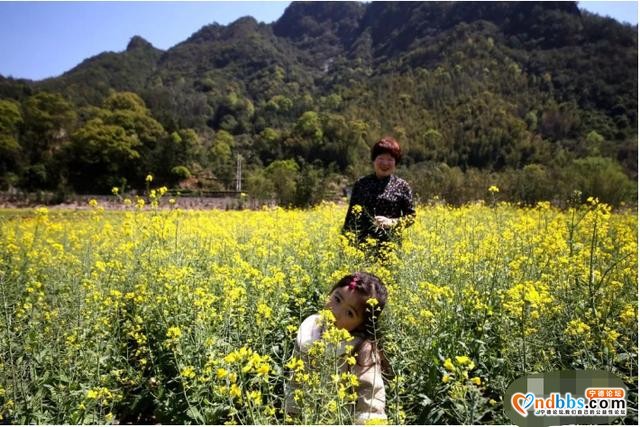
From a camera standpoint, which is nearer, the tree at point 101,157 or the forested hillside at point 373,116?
the forested hillside at point 373,116

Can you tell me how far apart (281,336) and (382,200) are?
1647mm

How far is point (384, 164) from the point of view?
3672 mm

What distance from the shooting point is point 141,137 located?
43.2m

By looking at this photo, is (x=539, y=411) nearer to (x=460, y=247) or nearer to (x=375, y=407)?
(x=375, y=407)

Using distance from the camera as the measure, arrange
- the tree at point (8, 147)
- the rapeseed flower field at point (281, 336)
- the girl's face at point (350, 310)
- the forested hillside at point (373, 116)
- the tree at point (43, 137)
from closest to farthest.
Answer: the rapeseed flower field at point (281, 336)
the girl's face at point (350, 310)
the forested hillside at point (373, 116)
the tree at point (8, 147)
the tree at point (43, 137)

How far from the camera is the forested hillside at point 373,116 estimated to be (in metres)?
25.5

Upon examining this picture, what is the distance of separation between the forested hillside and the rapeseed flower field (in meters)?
7.05

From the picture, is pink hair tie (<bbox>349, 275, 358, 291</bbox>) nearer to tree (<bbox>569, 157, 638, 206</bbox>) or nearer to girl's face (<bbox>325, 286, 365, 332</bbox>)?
girl's face (<bbox>325, 286, 365, 332</bbox>)

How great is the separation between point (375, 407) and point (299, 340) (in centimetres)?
51

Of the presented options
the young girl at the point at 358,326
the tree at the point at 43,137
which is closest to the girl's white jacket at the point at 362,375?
the young girl at the point at 358,326

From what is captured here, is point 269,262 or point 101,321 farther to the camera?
point 269,262

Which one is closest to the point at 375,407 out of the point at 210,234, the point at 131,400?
the point at 131,400

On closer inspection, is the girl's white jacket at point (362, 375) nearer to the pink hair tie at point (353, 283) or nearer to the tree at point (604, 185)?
the pink hair tie at point (353, 283)

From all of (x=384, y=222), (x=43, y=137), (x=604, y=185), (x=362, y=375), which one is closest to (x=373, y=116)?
(x=43, y=137)
